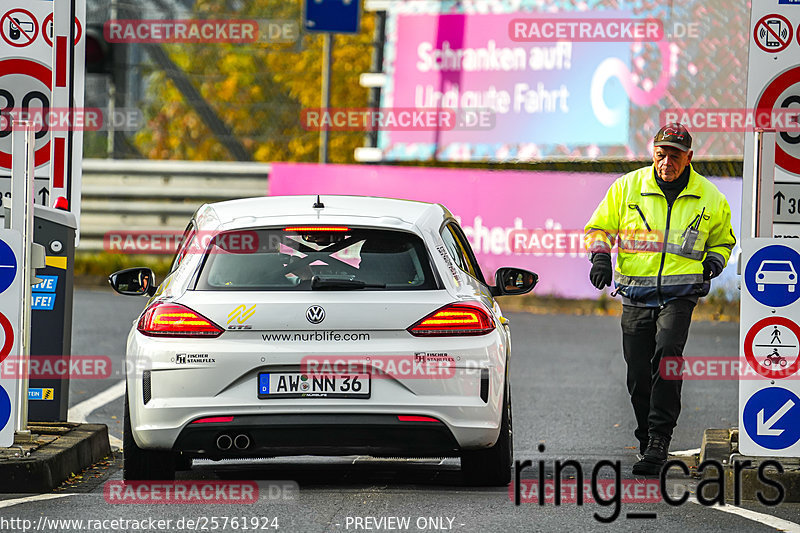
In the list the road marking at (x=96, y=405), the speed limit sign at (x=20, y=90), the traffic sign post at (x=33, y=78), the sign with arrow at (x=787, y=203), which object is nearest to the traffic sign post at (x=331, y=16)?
the road marking at (x=96, y=405)

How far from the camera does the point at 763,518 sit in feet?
25.1

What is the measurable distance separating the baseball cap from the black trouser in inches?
34.6

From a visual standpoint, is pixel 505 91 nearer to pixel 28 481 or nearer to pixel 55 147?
pixel 55 147

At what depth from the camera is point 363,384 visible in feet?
26.2

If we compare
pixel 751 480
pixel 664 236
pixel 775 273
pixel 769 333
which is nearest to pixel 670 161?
pixel 664 236

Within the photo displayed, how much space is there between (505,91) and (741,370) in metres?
13.1

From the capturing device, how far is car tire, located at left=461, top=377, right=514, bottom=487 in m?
8.39

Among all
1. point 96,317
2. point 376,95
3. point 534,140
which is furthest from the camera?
point 376,95

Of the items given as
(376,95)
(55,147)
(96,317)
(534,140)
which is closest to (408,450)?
(55,147)

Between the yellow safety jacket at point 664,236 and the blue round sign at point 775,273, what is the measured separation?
3.17ft

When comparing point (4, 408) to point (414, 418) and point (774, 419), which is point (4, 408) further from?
point (774, 419)

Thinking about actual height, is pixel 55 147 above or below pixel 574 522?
above

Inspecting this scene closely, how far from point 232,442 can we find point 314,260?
976 mm

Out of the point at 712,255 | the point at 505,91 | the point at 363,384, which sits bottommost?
the point at 363,384
